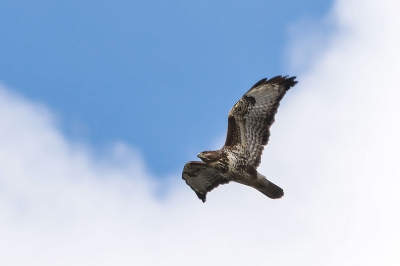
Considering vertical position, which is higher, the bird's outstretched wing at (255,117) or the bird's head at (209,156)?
the bird's outstretched wing at (255,117)

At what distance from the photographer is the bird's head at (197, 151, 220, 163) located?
2250 centimetres

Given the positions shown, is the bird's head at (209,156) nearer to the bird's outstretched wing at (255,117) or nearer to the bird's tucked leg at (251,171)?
the bird's outstretched wing at (255,117)

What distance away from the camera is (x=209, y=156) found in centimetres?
2248

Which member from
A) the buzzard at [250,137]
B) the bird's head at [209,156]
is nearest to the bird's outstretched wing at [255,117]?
the buzzard at [250,137]

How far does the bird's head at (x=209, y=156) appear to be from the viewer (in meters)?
22.5

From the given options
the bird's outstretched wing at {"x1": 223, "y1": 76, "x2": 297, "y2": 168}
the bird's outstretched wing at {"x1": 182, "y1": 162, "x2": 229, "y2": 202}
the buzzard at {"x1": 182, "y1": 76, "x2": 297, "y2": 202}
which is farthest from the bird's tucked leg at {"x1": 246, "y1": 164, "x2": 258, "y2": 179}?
the bird's outstretched wing at {"x1": 182, "y1": 162, "x2": 229, "y2": 202}

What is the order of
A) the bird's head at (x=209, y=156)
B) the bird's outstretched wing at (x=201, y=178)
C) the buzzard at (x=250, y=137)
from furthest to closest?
the bird's outstretched wing at (x=201, y=178) < the buzzard at (x=250, y=137) < the bird's head at (x=209, y=156)

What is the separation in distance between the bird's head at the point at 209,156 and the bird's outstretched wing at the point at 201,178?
96 centimetres

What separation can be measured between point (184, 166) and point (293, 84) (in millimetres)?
3409

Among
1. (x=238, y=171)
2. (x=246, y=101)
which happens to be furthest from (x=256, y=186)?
(x=246, y=101)

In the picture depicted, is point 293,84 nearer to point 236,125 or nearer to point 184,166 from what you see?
point 236,125

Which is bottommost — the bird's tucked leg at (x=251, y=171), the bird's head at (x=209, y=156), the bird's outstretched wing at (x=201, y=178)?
the bird's tucked leg at (x=251, y=171)

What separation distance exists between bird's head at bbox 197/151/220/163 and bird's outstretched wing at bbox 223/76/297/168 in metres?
0.38

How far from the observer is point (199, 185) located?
24.3 m
